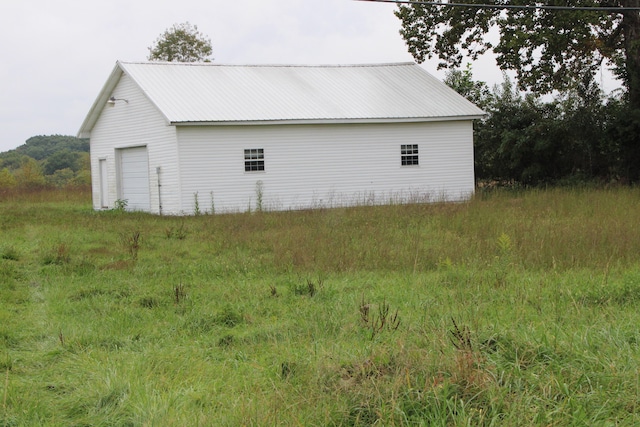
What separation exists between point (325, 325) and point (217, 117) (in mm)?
17189

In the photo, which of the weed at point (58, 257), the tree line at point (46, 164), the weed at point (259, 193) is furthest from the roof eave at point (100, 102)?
the weed at point (58, 257)

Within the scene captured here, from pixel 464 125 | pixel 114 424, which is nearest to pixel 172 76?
pixel 464 125

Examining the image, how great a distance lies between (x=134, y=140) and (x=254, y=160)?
15.6ft

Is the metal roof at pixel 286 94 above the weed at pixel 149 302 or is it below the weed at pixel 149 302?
above

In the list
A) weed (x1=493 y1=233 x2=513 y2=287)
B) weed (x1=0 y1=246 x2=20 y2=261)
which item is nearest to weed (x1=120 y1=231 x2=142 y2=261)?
weed (x1=0 y1=246 x2=20 y2=261)

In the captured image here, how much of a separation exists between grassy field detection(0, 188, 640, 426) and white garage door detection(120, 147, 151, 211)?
424 inches

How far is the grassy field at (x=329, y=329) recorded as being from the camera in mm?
4691

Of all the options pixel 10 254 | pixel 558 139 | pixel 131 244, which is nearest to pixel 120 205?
pixel 131 244

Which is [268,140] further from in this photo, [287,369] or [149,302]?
[287,369]

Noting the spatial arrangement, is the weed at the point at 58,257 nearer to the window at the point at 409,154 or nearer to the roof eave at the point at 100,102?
the roof eave at the point at 100,102

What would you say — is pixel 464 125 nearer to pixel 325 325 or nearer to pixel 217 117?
pixel 217 117

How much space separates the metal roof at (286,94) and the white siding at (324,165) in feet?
1.64

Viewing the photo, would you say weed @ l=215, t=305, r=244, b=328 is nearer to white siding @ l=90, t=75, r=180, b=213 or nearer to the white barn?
the white barn

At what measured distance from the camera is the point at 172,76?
26.2 metres
